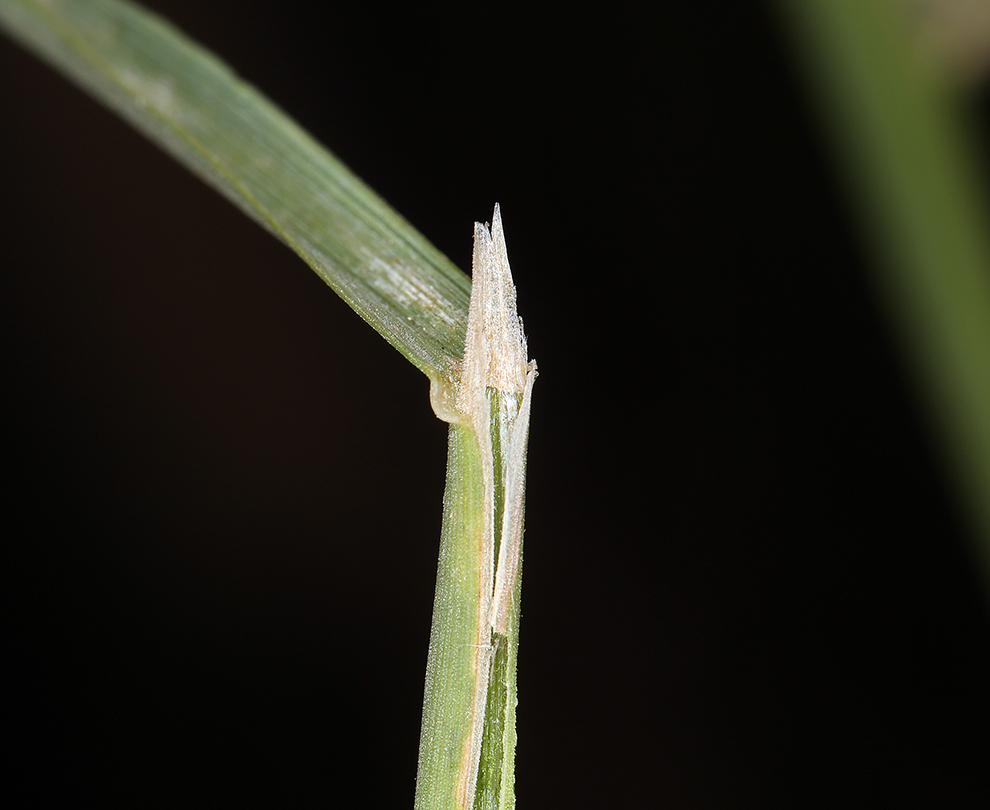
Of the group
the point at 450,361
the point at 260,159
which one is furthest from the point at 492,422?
the point at 260,159

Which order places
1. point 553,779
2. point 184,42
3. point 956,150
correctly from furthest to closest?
1. point 553,779
2. point 956,150
3. point 184,42

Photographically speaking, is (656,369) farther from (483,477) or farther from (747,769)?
(483,477)

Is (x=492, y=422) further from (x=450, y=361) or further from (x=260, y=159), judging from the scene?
(x=260, y=159)

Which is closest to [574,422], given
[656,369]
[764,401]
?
[656,369]

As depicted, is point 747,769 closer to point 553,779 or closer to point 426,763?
point 553,779

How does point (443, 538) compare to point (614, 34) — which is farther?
point (614, 34)

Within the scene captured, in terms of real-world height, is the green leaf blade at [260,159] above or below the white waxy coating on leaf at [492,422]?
above

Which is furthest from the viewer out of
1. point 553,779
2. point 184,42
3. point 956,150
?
point 553,779

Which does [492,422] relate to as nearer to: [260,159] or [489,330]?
[489,330]

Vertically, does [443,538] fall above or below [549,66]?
below

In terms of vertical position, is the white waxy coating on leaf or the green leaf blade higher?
the green leaf blade

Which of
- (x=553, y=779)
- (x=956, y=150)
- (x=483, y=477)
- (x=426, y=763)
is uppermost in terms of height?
(x=956, y=150)
